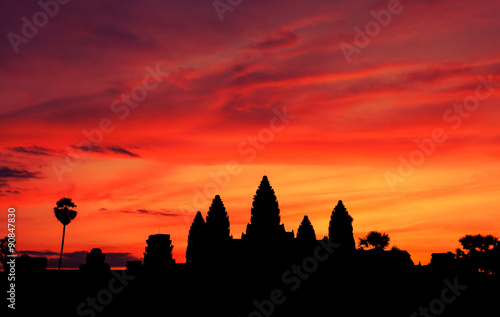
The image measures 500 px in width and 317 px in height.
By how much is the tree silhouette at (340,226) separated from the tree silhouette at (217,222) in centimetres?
2198

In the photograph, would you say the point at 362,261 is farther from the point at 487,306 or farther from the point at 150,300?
the point at 150,300

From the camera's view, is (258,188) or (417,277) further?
(258,188)

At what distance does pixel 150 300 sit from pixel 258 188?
250 ft

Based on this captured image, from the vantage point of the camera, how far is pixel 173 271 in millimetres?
53656

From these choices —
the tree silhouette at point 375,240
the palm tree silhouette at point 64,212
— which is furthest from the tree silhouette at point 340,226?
the palm tree silhouette at point 64,212

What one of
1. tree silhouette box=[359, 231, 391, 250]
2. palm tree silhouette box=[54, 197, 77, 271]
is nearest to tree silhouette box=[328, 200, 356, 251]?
tree silhouette box=[359, 231, 391, 250]

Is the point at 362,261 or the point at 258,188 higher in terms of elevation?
the point at 258,188

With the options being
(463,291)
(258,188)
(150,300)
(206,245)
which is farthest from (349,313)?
(258,188)

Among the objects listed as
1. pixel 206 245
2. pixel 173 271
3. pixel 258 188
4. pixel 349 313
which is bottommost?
pixel 349 313
